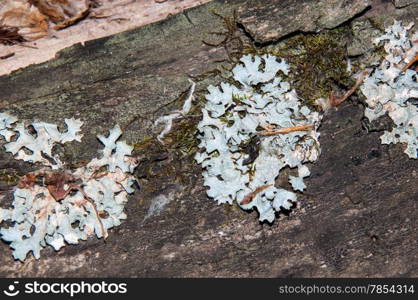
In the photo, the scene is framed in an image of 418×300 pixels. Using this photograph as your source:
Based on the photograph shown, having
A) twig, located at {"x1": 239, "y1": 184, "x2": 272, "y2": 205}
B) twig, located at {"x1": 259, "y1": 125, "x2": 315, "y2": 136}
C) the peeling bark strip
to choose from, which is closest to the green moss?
the peeling bark strip

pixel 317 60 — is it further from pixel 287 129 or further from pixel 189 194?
pixel 189 194

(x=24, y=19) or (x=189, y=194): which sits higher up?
(x=24, y=19)

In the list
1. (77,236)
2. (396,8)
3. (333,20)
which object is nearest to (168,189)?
(77,236)

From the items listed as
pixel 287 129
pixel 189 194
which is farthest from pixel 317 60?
pixel 189 194

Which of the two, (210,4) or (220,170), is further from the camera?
(210,4)

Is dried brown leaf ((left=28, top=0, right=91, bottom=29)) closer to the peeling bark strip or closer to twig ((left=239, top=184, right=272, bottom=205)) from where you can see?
the peeling bark strip

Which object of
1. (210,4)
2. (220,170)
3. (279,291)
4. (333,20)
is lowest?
(279,291)

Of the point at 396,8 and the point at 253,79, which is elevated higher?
the point at 396,8

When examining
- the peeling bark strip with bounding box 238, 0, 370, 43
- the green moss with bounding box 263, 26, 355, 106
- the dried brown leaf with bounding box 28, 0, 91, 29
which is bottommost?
the green moss with bounding box 263, 26, 355, 106

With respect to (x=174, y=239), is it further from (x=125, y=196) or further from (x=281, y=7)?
(x=281, y=7)
